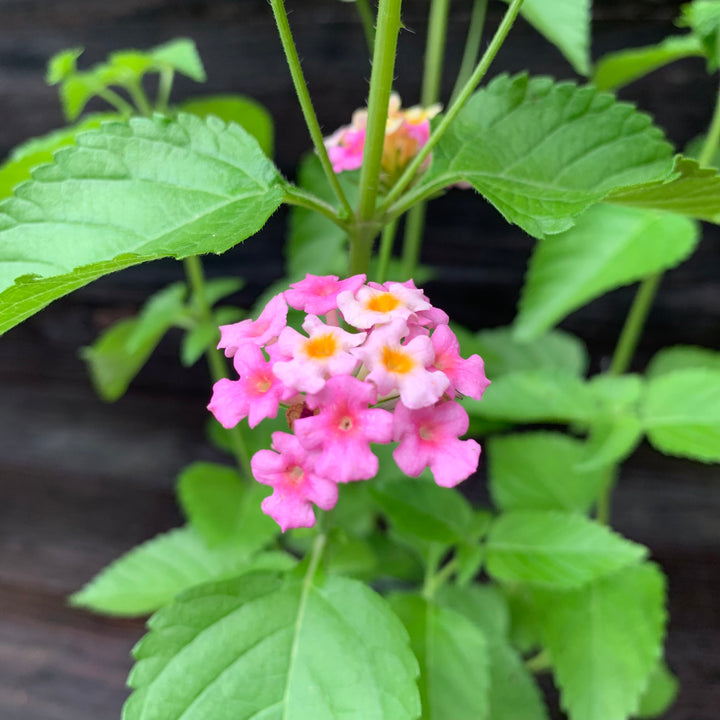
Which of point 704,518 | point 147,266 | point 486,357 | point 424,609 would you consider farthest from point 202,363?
point 704,518

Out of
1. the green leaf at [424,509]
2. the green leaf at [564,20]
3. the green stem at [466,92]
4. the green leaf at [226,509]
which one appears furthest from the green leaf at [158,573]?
the green leaf at [564,20]

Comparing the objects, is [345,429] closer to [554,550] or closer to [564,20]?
[554,550]

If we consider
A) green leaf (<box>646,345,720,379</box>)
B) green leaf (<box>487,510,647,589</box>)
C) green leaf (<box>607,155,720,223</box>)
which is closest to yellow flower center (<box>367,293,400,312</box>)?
green leaf (<box>607,155,720,223</box>)

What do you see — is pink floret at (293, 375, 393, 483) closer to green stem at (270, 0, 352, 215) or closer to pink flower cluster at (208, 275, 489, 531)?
pink flower cluster at (208, 275, 489, 531)

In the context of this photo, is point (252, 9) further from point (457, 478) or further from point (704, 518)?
point (704, 518)

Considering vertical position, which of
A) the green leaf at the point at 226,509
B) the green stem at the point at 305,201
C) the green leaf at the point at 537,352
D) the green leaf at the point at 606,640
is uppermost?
the green stem at the point at 305,201

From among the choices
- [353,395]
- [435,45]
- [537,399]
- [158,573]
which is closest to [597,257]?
[537,399]

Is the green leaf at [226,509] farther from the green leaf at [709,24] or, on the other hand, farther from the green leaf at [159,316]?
the green leaf at [709,24]
